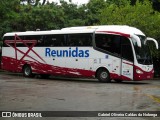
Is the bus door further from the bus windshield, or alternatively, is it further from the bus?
the bus windshield

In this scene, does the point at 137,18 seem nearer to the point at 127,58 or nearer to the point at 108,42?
the point at 108,42

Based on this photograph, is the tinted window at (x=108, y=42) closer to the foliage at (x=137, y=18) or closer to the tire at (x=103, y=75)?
the tire at (x=103, y=75)

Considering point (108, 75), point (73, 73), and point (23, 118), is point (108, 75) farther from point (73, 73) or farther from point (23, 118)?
point (23, 118)

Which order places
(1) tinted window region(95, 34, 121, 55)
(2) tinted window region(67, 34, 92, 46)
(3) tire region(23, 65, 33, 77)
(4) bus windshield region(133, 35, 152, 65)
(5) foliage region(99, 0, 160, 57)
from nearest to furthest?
(4) bus windshield region(133, 35, 152, 65) → (1) tinted window region(95, 34, 121, 55) → (2) tinted window region(67, 34, 92, 46) → (3) tire region(23, 65, 33, 77) → (5) foliage region(99, 0, 160, 57)

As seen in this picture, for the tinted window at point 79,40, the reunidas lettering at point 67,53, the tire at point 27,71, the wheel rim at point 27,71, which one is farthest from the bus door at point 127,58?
the wheel rim at point 27,71

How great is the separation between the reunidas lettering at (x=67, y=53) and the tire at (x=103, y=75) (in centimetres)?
141

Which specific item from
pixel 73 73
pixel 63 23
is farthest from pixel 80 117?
pixel 63 23

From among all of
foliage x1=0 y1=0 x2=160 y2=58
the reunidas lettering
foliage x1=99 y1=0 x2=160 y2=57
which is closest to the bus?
the reunidas lettering

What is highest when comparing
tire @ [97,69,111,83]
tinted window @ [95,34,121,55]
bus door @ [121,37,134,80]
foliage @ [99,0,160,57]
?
foliage @ [99,0,160,57]

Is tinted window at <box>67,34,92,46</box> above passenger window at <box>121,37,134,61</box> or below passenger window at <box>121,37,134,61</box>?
above

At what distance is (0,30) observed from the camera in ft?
119

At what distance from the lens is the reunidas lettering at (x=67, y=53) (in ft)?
84.2

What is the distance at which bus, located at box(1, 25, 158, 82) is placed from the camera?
23.8 meters

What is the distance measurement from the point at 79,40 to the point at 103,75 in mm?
2813
